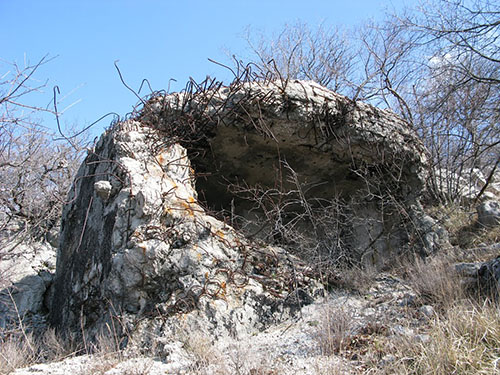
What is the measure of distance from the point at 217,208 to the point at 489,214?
3959 millimetres

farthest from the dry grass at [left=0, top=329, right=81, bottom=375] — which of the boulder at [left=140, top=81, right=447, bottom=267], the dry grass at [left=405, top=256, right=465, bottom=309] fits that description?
the dry grass at [left=405, top=256, right=465, bottom=309]

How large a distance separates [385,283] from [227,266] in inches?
70.9

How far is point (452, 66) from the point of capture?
6.52 metres

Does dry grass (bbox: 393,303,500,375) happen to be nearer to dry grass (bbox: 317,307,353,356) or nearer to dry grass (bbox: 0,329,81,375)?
dry grass (bbox: 317,307,353,356)

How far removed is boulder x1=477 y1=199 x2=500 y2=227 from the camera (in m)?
5.93

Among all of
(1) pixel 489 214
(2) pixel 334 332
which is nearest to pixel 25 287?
(2) pixel 334 332

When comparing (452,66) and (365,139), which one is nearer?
(365,139)

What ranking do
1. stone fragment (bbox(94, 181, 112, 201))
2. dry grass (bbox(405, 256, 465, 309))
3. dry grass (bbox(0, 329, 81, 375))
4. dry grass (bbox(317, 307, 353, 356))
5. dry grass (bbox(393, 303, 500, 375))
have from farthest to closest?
stone fragment (bbox(94, 181, 112, 201)) → dry grass (bbox(405, 256, 465, 309)) → dry grass (bbox(0, 329, 81, 375)) → dry grass (bbox(317, 307, 353, 356)) → dry grass (bbox(393, 303, 500, 375))

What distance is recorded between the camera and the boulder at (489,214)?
5.93 m

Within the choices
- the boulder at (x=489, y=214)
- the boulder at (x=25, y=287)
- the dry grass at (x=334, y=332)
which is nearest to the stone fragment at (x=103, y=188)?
the boulder at (x=25, y=287)

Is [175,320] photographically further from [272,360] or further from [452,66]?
[452,66]

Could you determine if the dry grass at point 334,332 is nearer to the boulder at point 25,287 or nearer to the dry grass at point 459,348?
the dry grass at point 459,348

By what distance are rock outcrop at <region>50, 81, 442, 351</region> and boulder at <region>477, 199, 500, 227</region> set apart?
1127 mm

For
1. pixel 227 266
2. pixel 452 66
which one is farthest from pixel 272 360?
pixel 452 66
